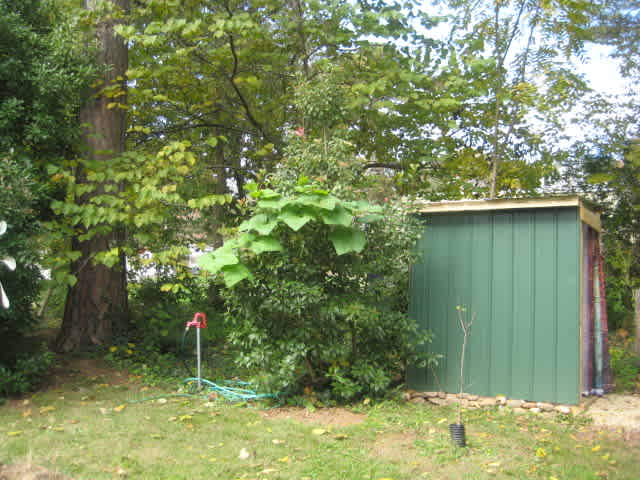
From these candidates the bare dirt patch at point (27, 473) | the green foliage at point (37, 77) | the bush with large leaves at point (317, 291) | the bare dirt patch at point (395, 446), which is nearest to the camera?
the bare dirt patch at point (27, 473)

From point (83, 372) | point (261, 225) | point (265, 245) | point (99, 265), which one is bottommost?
point (83, 372)

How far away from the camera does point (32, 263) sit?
512 cm

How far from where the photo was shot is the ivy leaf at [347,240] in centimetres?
467

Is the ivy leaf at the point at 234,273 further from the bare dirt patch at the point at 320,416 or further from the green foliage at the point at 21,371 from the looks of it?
the green foliage at the point at 21,371

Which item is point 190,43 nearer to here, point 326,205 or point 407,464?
point 326,205

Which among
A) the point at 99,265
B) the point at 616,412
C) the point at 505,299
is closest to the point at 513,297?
the point at 505,299

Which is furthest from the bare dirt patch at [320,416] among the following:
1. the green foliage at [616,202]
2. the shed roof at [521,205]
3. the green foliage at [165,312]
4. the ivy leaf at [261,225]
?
the green foliage at [616,202]

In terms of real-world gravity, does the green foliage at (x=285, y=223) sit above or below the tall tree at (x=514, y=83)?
below

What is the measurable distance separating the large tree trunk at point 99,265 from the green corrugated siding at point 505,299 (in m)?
3.78

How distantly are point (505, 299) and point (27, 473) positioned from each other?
403cm

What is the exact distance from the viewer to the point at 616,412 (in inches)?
189

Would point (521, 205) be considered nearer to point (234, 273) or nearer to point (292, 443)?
point (234, 273)

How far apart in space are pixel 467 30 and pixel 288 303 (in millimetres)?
5466

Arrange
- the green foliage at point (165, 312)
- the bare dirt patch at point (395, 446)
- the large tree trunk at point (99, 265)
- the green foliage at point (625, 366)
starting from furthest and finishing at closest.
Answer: the green foliage at point (165, 312) < the large tree trunk at point (99, 265) < the green foliage at point (625, 366) < the bare dirt patch at point (395, 446)
